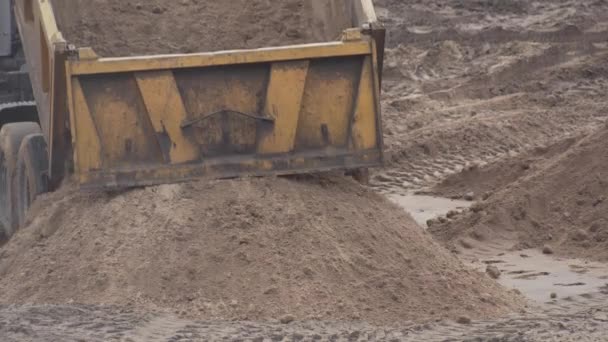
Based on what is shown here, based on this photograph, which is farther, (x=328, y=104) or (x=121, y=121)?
(x=328, y=104)

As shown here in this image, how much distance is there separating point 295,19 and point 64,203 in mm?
2205

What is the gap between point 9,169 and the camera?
1066 centimetres

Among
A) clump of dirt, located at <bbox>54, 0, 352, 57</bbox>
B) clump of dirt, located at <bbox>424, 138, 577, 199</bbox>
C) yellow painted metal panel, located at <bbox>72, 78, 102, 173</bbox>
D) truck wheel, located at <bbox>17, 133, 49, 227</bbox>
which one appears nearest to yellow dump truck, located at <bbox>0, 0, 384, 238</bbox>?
yellow painted metal panel, located at <bbox>72, 78, 102, 173</bbox>

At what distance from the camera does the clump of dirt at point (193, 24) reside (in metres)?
9.66

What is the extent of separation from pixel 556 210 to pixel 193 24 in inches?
126

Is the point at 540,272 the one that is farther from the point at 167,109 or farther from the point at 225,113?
the point at 167,109

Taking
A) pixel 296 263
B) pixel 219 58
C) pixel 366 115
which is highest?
pixel 219 58

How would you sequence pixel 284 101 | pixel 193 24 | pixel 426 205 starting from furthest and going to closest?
pixel 426 205
pixel 193 24
pixel 284 101

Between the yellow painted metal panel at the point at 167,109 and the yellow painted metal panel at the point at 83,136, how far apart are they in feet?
1.15

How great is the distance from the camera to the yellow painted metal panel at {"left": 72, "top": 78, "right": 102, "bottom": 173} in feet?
27.3

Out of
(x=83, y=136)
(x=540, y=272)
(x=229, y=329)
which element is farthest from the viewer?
(x=540, y=272)

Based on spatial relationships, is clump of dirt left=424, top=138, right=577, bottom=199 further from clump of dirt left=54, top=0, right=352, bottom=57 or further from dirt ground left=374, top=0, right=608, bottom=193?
clump of dirt left=54, top=0, right=352, bottom=57

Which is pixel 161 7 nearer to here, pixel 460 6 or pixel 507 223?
pixel 507 223

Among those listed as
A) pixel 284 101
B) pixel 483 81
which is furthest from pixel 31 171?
pixel 483 81
